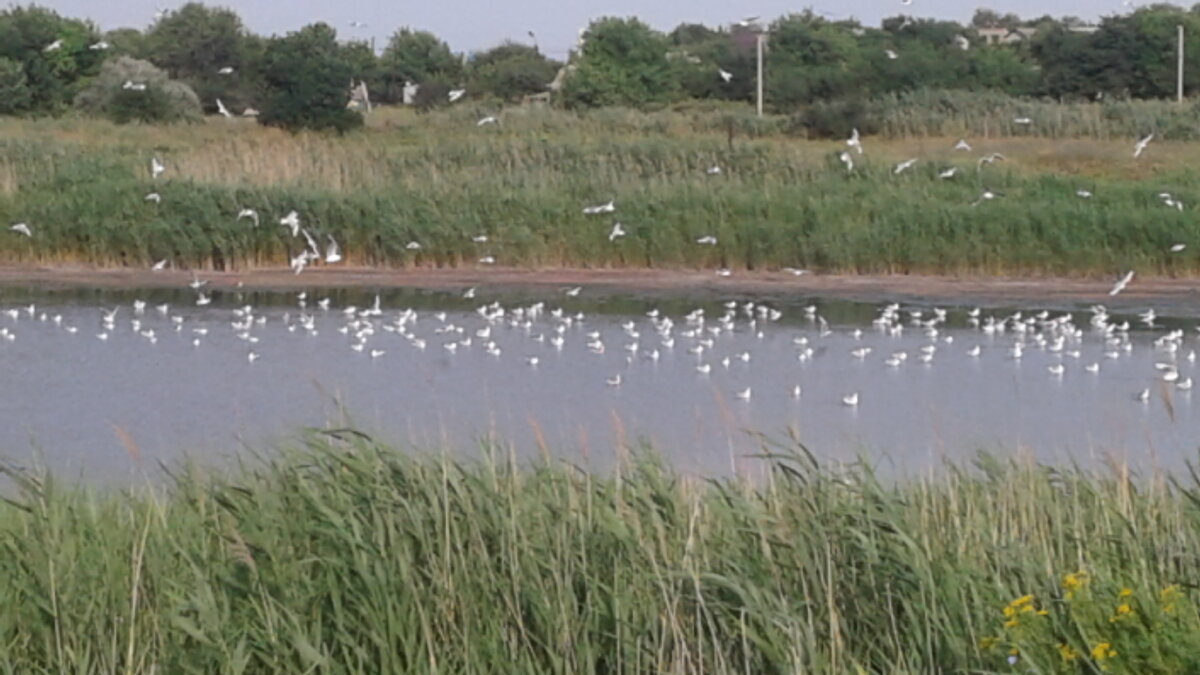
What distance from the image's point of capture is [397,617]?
6676 mm

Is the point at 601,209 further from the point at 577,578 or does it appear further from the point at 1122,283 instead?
the point at 577,578

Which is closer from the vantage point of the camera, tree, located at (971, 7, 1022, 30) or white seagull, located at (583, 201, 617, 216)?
white seagull, located at (583, 201, 617, 216)

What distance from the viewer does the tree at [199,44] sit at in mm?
55594

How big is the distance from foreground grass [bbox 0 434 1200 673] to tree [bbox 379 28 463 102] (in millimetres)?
51114

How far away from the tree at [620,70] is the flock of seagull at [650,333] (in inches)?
1206

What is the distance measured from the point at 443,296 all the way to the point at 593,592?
16182 millimetres

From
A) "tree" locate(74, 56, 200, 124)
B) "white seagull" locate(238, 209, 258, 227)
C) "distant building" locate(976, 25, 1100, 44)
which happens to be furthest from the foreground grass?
"distant building" locate(976, 25, 1100, 44)

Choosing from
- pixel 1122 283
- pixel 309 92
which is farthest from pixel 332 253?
pixel 309 92

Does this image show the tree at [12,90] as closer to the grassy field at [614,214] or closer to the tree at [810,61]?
the grassy field at [614,214]

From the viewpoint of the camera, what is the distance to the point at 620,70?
52125 millimetres

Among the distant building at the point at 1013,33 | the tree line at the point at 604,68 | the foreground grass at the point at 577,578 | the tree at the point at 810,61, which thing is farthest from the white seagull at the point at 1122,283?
the distant building at the point at 1013,33

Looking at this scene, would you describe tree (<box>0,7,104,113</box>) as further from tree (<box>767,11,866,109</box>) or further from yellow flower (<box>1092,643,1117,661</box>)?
yellow flower (<box>1092,643,1117,661</box>)

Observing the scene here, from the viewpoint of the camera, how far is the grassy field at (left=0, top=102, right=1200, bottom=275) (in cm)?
2406

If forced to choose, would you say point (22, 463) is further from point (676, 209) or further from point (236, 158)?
point (236, 158)
